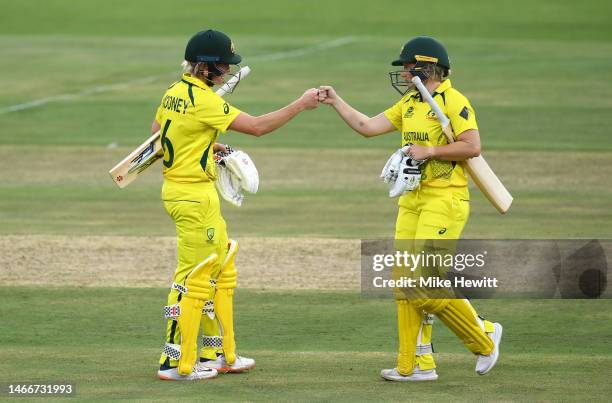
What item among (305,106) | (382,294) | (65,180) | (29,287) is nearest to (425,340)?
(305,106)

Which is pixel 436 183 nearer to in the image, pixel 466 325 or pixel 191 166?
pixel 466 325

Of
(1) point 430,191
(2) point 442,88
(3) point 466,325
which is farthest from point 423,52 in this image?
(3) point 466,325

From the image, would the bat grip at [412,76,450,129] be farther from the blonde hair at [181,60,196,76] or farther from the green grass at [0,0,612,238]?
the green grass at [0,0,612,238]

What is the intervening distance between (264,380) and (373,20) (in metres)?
33.8

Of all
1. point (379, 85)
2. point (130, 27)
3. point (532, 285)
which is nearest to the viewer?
point (532, 285)

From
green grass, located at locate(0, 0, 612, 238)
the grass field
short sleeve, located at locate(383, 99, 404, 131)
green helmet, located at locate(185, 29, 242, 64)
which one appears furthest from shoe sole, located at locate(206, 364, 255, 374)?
green grass, located at locate(0, 0, 612, 238)

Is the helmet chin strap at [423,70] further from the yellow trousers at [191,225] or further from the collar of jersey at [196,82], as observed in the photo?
the yellow trousers at [191,225]

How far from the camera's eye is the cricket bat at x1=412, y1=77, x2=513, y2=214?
29.3ft

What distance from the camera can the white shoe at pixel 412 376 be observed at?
9.04 m

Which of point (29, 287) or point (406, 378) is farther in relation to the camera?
point (29, 287)

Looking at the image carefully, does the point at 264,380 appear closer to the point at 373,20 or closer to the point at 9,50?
the point at 9,50

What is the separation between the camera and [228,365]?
9.30m

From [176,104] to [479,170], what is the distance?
2285 mm

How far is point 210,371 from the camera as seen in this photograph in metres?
9.17
